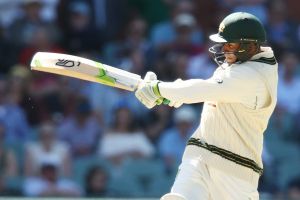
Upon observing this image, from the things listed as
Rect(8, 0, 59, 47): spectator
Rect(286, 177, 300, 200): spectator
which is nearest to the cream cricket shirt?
Rect(286, 177, 300, 200): spectator

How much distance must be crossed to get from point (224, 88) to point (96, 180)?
4.45m

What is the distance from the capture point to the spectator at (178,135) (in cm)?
951

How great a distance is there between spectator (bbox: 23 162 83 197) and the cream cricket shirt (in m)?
4.13

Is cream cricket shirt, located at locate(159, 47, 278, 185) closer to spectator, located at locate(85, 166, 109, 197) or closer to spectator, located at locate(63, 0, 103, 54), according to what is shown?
spectator, located at locate(85, 166, 109, 197)

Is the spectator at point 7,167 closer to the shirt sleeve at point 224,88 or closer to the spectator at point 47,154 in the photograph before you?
the spectator at point 47,154

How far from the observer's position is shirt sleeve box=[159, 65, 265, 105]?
17.1 ft

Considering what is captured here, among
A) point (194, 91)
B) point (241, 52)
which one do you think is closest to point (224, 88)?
point (194, 91)

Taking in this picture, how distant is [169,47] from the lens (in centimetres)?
1023

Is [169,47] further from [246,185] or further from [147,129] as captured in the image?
[246,185]

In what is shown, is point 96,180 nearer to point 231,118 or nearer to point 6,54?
point 6,54

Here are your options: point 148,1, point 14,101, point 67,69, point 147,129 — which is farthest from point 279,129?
point 67,69

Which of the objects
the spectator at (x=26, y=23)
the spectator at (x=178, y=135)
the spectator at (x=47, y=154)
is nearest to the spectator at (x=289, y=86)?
the spectator at (x=178, y=135)

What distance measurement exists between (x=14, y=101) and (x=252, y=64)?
4983mm

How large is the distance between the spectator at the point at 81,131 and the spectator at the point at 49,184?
0.32 m
